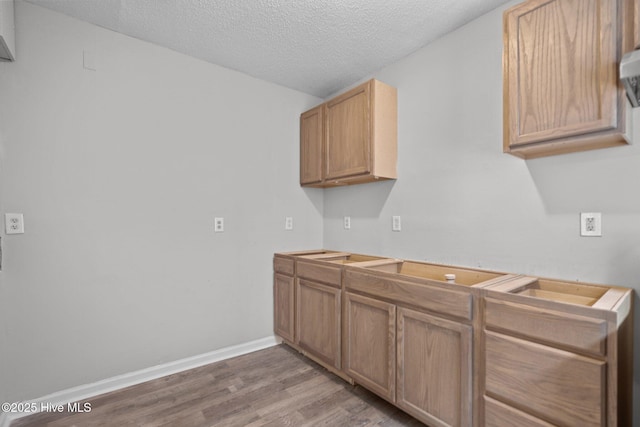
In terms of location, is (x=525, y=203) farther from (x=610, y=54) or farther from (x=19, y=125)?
(x=19, y=125)

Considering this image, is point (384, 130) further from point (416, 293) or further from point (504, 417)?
point (504, 417)

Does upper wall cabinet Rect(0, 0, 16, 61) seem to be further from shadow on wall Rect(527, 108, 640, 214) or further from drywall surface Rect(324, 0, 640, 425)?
shadow on wall Rect(527, 108, 640, 214)

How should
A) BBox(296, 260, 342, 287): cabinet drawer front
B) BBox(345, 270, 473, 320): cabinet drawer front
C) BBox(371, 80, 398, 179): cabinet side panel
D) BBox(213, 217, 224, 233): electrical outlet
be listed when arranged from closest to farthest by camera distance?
BBox(345, 270, 473, 320): cabinet drawer front, BBox(296, 260, 342, 287): cabinet drawer front, BBox(371, 80, 398, 179): cabinet side panel, BBox(213, 217, 224, 233): electrical outlet

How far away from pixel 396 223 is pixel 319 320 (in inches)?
40.8

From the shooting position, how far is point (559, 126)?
1.40 m

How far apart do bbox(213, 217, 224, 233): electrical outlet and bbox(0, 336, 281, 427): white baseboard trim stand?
1.06m

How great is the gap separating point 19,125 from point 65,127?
225 millimetres

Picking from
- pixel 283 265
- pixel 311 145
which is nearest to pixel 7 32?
pixel 311 145

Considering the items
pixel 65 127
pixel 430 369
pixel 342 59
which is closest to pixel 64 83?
pixel 65 127

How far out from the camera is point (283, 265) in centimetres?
289

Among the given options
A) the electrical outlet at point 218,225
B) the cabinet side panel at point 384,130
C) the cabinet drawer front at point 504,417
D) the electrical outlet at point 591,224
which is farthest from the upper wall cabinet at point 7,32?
the electrical outlet at point 591,224

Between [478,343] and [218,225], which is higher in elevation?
[218,225]

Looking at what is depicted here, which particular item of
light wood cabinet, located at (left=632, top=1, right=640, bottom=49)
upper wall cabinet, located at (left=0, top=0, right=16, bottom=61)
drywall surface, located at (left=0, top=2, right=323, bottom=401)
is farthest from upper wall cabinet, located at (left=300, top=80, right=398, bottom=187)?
upper wall cabinet, located at (left=0, top=0, right=16, bottom=61)

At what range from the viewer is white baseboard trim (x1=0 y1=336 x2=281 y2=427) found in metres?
1.95
